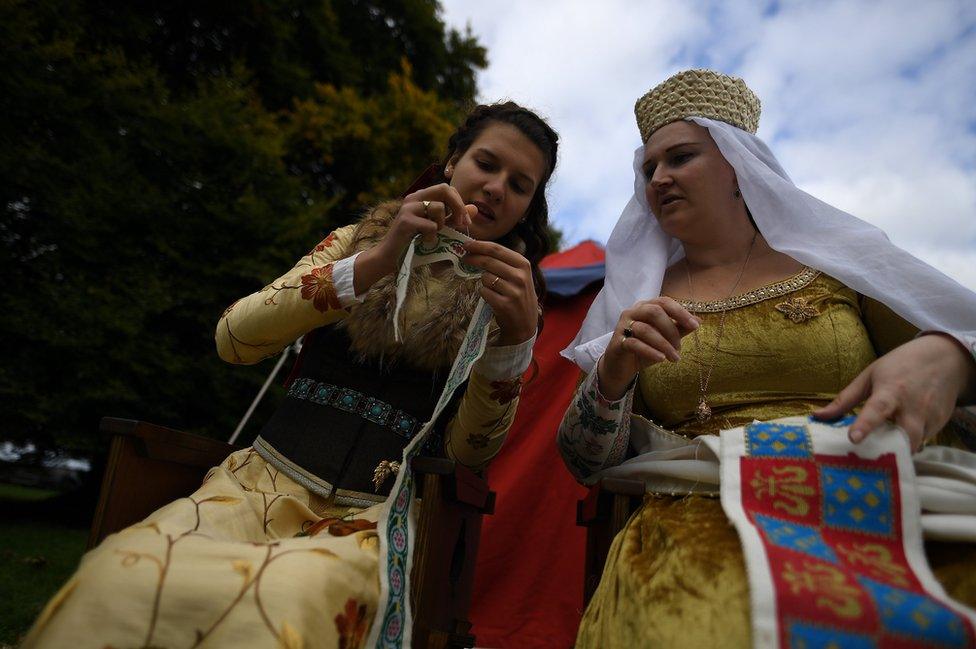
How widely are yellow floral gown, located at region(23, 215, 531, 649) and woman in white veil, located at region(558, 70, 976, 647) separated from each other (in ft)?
1.25

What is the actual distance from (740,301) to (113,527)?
5.26 feet

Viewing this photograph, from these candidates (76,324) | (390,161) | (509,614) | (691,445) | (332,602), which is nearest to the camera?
(332,602)

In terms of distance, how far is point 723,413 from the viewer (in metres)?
1.53

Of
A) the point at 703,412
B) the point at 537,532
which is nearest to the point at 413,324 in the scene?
the point at 703,412

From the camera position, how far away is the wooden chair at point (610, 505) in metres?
1.34

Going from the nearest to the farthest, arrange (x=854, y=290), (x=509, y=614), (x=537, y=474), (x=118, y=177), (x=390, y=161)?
1. (x=854, y=290)
2. (x=509, y=614)
3. (x=537, y=474)
4. (x=118, y=177)
5. (x=390, y=161)

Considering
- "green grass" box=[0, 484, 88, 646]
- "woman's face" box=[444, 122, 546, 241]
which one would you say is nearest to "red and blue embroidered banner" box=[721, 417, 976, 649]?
"woman's face" box=[444, 122, 546, 241]

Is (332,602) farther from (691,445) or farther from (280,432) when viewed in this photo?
(691,445)

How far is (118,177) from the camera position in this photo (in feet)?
16.8

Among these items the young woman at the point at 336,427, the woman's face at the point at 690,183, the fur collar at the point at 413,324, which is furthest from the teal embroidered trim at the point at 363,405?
the woman's face at the point at 690,183

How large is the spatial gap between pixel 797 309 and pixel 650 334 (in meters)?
0.48

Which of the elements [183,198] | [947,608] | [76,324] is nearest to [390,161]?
[183,198]

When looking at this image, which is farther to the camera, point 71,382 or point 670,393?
point 71,382

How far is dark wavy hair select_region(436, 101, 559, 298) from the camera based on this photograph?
1979 millimetres
